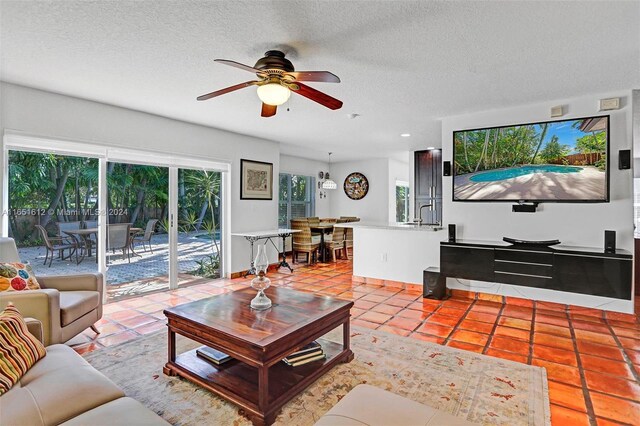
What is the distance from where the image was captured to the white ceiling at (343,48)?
2.07m

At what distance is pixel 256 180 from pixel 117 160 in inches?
89.2

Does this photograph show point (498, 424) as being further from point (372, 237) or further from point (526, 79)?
point (372, 237)

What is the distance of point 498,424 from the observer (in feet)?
6.12

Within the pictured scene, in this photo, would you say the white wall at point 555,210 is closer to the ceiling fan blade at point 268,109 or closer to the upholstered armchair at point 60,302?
the ceiling fan blade at point 268,109

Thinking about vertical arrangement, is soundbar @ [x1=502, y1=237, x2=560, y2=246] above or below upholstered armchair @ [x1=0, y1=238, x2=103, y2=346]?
above

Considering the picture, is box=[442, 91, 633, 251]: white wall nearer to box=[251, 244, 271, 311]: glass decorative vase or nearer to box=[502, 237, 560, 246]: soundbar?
box=[502, 237, 560, 246]: soundbar

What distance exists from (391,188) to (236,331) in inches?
291

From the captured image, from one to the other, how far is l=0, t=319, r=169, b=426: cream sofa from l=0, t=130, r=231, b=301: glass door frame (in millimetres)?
2608

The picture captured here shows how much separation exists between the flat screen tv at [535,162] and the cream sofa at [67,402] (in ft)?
13.7

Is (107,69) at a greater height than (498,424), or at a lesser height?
greater

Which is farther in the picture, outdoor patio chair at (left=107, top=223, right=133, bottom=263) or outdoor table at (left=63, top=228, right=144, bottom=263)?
outdoor patio chair at (left=107, top=223, right=133, bottom=263)

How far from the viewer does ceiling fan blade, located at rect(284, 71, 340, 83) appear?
7.34ft

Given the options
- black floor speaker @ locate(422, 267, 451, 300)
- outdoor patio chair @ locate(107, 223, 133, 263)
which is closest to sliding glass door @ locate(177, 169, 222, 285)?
outdoor patio chair @ locate(107, 223, 133, 263)

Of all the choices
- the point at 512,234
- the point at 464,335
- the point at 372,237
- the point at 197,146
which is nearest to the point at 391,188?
the point at 372,237
